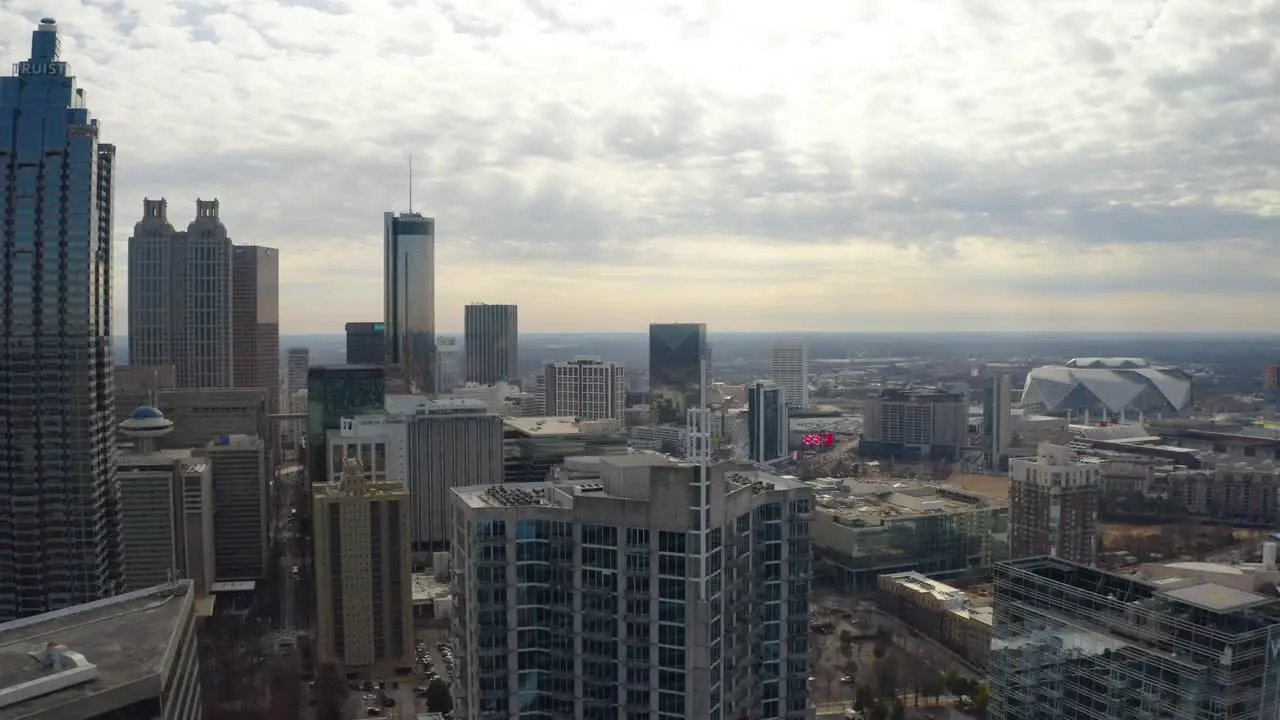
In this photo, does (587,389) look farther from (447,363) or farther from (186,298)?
(186,298)

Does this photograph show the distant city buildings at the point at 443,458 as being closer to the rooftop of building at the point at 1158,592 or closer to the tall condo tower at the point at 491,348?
the rooftop of building at the point at 1158,592

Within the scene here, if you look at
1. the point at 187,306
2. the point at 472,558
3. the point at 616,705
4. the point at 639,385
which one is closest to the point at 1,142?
the point at 472,558

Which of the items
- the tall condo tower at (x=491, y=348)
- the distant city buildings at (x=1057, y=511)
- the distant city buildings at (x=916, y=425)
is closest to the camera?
the distant city buildings at (x=1057, y=511)

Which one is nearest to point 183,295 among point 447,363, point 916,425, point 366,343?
point 366,343

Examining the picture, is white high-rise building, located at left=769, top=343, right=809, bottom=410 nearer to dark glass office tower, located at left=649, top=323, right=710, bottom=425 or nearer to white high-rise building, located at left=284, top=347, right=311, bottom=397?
dark glass office tower, located at left=649, top=323, right=710, bottom=425

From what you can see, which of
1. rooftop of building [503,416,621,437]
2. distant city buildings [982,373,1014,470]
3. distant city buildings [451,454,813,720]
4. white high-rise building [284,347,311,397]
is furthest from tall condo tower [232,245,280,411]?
distant city buildings [451,454,813,720]

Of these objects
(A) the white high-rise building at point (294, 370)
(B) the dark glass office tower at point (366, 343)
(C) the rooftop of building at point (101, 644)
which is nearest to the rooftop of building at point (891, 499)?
(C) the rooftop of building at point (101, 644)

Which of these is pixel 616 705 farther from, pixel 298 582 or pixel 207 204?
pixel 207 204
